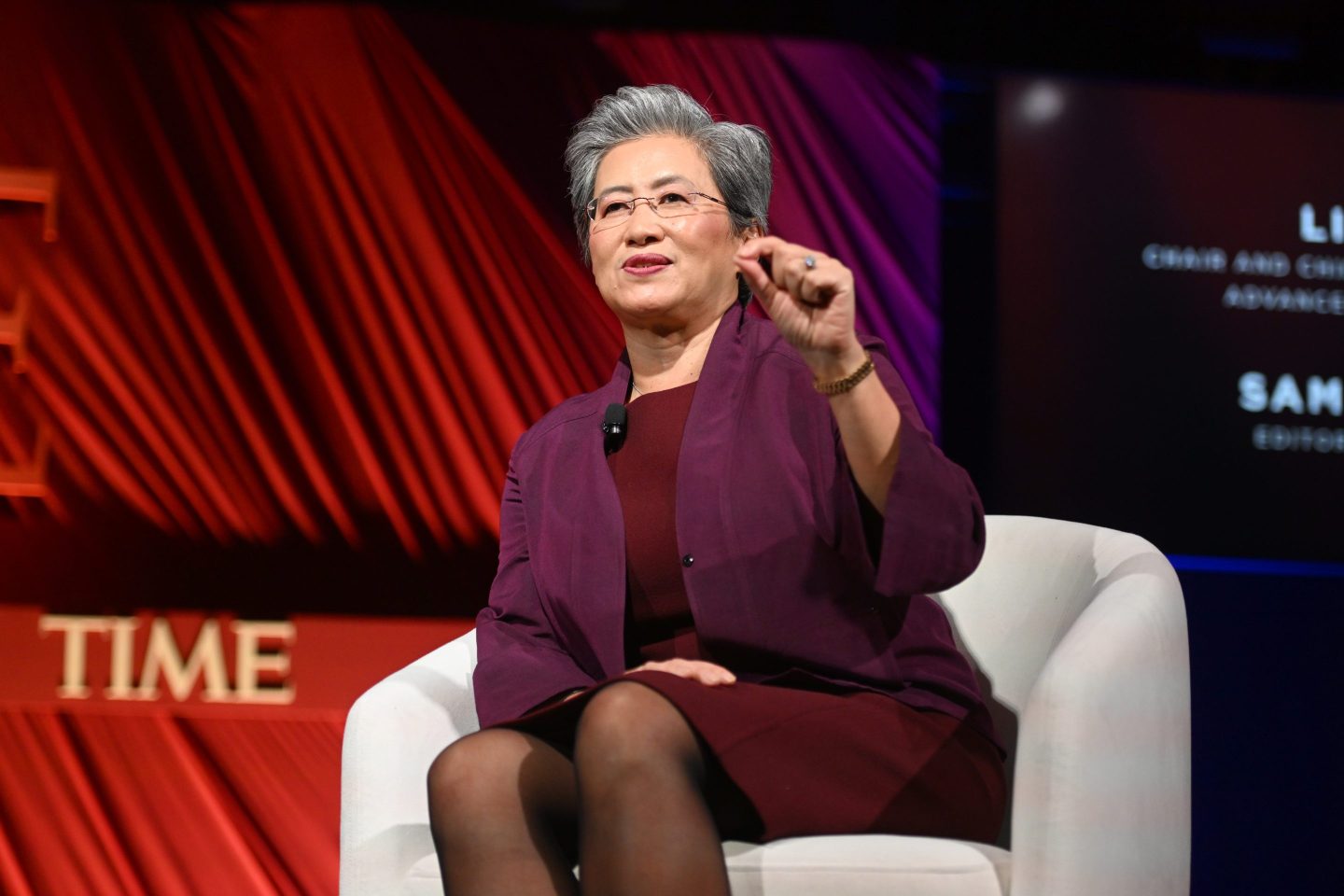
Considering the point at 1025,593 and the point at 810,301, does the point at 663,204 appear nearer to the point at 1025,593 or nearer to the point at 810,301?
the point at 810,301

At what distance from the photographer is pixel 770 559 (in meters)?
1.38

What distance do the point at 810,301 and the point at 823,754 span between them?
410 mm

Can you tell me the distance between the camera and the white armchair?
3.89 feet

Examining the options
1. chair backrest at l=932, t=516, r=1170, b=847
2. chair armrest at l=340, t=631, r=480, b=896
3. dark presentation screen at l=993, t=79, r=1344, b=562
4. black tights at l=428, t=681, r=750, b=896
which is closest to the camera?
black tights at l=428, t=681, r=750, b=896

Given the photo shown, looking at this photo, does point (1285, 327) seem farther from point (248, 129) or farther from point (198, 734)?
point (198, 734)

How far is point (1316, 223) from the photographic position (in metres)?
2.97

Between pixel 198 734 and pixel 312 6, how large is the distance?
145cm

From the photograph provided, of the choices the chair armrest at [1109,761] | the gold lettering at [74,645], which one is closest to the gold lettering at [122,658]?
the gold lettering at [74,645]

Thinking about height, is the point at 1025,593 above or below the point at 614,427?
below

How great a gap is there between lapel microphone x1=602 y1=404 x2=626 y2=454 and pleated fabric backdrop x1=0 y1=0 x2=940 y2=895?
4.12 ft

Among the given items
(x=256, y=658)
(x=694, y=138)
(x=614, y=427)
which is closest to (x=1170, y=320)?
(x=694, y=138)

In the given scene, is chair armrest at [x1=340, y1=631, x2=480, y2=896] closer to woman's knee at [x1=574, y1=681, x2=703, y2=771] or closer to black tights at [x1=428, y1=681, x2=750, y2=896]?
black tights at [x1=428, y1=681, x2=750, y2=896]

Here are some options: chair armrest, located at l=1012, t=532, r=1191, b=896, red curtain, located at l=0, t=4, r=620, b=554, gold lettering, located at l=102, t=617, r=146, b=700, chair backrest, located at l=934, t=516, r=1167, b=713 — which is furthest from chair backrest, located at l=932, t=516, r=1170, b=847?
gold lettering, located at l=102, t=617, r=146, b=700

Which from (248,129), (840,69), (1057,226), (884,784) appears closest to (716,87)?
(840,69)
